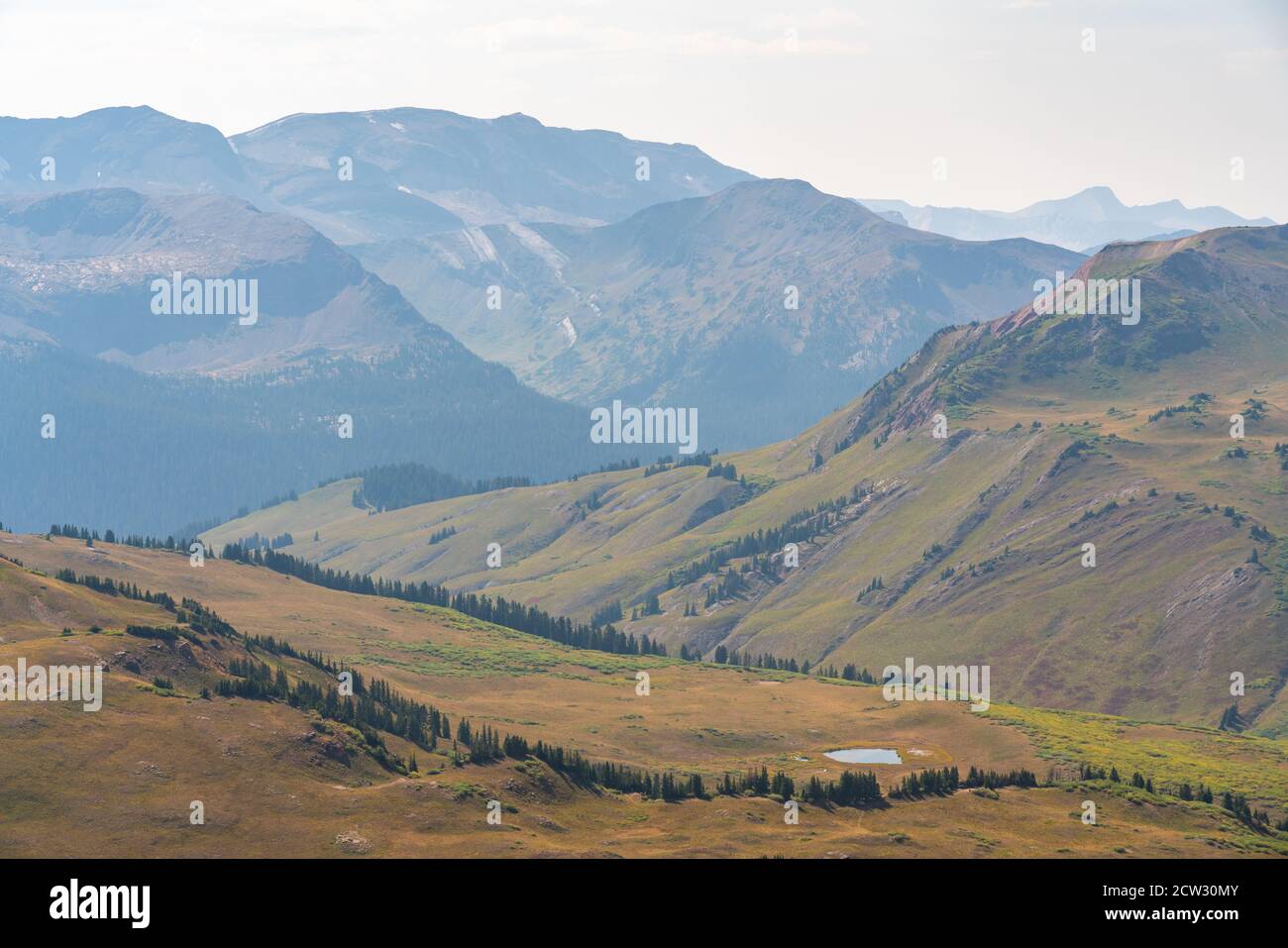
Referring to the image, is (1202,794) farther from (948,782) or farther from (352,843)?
(352,843)

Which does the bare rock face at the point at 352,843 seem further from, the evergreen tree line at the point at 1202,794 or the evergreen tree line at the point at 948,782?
the evergreen tree line at the point at 1202,794

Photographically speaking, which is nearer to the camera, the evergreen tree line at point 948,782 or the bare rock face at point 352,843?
the bare rock face at point 352,843

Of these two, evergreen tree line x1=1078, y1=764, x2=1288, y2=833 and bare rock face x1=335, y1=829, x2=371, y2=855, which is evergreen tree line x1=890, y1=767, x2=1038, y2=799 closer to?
evergreen tree line x1=1078, y1=764, x2=1288, y2=833

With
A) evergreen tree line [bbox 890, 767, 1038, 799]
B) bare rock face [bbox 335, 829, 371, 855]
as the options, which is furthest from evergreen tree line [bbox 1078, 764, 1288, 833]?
bare rock face [bbox 335, 829, 371, 855]

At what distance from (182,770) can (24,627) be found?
46.6m

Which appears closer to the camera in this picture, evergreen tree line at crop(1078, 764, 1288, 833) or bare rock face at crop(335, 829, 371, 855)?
bare rock face at crop(335, 829, 371, 855)

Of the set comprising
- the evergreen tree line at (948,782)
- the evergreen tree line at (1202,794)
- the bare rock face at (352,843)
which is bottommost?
the evergreen tree line at (1202,794)

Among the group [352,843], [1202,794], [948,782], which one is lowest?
[1202,794]

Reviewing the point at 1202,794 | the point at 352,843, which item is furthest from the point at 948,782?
the point at 352,843

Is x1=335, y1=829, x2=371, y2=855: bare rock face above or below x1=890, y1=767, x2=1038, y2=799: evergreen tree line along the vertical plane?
above

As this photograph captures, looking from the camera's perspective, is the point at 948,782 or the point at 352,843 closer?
the point at 352,843

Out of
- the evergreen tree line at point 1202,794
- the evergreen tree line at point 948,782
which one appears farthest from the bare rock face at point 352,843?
the evergreen tree line at point 1202,794

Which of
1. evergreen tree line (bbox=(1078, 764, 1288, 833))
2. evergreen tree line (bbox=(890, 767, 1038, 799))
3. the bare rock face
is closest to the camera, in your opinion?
the bare rock face
